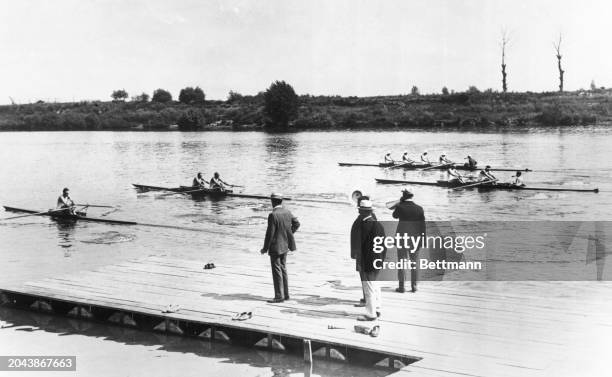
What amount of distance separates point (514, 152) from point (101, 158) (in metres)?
42.8

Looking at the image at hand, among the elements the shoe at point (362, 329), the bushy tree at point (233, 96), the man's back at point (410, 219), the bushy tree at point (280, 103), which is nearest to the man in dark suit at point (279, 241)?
the man's back at point (410, 219)

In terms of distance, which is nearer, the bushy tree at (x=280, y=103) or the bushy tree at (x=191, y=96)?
the bushy tree at (x=280, y=103)

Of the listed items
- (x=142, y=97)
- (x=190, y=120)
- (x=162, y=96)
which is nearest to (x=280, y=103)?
(x=190, y=120)

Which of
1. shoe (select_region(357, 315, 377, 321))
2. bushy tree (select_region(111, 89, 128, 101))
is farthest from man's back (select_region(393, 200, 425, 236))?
bushy tree (select_region(111, 89, 128, 101))

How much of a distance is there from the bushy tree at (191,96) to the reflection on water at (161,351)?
449ft

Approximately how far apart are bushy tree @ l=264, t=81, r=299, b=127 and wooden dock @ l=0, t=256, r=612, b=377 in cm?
10176

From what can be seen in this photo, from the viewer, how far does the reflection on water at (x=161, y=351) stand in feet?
35.7

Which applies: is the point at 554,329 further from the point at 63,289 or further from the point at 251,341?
the point at 63,289

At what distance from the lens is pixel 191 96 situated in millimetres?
148625

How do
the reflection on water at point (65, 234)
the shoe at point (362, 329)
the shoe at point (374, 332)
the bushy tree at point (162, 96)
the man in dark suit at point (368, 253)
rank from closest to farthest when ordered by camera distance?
the shoe at point (374, 332) → the shoe at point (362, 329) → the man in dark suit at point (368, 253) → the reflection on water at point (65, 234) → the bushy tree at point (162, 96)

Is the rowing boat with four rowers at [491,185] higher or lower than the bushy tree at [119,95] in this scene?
lower

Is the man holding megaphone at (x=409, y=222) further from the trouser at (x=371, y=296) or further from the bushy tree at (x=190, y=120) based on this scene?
the bushy tree at (x=190, y=120)

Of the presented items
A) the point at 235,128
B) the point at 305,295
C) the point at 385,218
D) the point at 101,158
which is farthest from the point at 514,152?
the point at 235,128

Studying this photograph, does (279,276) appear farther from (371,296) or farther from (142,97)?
(142,97)
